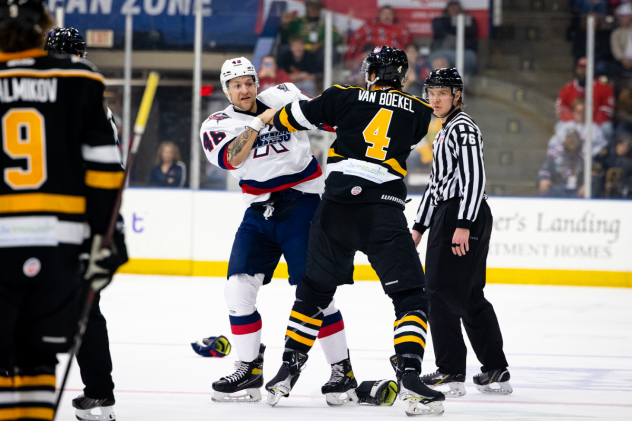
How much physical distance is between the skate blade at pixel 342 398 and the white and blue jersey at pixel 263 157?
0.82 meters

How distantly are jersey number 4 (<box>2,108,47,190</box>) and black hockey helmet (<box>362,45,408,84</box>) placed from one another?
141 cm

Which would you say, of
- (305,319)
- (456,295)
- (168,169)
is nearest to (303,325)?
(305,319)

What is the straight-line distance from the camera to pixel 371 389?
3.11m

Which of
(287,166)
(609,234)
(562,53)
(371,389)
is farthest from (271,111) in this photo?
(562,53)

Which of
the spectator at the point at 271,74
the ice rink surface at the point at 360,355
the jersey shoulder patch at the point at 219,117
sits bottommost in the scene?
the ice rink surface at the point at 360,355

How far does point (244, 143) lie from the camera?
3139 mm

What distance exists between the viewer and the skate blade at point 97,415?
267 centimetres

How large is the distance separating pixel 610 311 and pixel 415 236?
3.07 meters

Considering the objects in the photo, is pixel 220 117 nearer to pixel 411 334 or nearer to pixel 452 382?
pixel 411 334

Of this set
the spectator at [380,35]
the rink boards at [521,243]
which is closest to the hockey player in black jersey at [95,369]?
the rink boards at [521,243]

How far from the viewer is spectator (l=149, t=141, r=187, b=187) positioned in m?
7.93

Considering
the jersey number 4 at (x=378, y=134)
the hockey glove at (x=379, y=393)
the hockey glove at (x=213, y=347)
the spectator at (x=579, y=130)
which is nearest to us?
the jersey number 4 at (x=378, y=134)

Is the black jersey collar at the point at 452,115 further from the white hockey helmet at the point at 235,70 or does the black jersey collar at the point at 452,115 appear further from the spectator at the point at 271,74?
the spectator at the point at 271,74

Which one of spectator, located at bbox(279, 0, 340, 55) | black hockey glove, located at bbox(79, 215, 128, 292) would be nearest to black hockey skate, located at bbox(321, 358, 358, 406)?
black hockey glove, located at bbox(79, 215, 128, 292)
